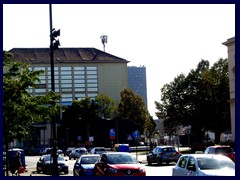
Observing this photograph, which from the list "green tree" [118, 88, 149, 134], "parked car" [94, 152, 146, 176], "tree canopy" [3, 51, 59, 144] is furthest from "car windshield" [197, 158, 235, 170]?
"green tree" [118, 88, 149, 134]

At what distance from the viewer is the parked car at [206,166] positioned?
1691 cm

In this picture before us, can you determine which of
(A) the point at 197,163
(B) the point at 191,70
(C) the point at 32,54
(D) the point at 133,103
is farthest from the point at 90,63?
(A) the point at 197,163

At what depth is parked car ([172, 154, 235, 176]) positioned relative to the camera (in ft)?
55.5

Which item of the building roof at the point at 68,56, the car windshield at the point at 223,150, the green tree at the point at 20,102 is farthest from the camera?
the building roof at the point at 68,56

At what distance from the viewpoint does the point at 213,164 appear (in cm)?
1769

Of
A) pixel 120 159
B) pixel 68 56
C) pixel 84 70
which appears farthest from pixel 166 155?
pixel 68 56

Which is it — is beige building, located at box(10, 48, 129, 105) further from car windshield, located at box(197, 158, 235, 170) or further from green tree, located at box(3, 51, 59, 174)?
car windshield, located at box(197, 158, 235, 170)

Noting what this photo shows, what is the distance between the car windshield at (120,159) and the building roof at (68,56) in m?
101

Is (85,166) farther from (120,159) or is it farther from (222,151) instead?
(222,151)

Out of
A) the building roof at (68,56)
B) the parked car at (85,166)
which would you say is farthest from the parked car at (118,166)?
the building roof at (68,56)

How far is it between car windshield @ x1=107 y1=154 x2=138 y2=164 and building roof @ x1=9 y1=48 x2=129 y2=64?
333 feet

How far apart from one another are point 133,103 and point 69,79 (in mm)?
20258

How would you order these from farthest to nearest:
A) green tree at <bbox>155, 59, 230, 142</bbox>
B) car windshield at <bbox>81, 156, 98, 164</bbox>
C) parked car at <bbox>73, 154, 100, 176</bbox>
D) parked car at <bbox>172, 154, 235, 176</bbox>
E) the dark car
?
green tree at <bbox>155, 59, 230, 142</bbox>
the dark car
car windshield at <bbox>81, 156, 98, 164</bbox>
parked car at <bbox>73, 154, 100, 176</bbox>
parked car at <bbox>172, 154, 235, 176</bbox>

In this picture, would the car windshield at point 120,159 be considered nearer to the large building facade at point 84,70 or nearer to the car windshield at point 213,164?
the car windshield at point 213,164
